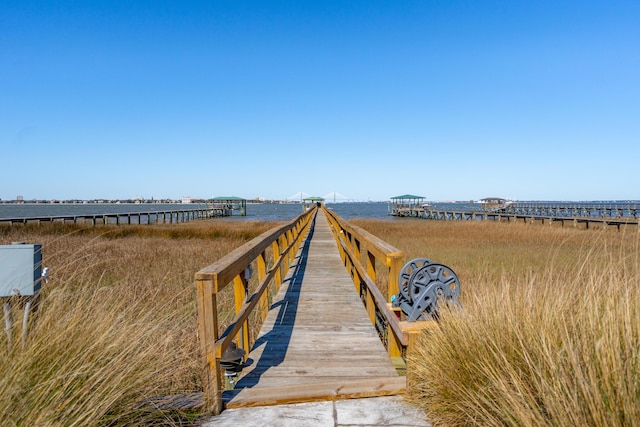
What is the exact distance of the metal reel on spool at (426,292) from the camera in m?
2.98

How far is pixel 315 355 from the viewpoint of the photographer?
359 cm

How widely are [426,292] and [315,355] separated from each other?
1288 mm

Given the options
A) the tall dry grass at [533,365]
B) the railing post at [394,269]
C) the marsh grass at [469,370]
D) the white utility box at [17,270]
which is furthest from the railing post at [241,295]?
the tall dry grass at [533,365]

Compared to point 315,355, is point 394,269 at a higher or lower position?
higher

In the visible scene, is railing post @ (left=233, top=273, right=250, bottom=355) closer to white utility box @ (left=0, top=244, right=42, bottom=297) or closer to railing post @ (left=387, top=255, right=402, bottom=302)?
railing post @ (left=387, top=255, right=402, bottom=302)

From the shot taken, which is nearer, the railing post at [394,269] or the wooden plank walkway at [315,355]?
the wooden plank walkway at [315,355]

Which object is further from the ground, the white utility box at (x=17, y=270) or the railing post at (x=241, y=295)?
the white utility box at (x=17, y=270)

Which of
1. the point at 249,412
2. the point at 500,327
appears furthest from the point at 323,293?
the point at 500,327

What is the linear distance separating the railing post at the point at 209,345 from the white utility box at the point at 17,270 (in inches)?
48.2

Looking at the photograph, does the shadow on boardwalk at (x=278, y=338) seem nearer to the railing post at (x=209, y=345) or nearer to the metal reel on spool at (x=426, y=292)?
the railing post at (x=209, y=345)

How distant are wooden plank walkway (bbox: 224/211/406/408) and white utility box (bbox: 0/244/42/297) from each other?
1549 mm

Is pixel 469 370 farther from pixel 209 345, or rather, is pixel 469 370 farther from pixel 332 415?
pixel 209 345

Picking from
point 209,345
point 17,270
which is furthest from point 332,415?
point 17,270

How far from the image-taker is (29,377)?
1.91 m
